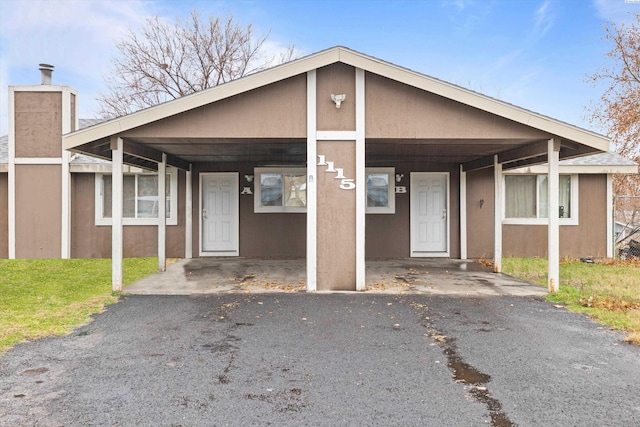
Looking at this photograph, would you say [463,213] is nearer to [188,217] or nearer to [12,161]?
[188,217]

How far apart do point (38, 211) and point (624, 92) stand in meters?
20.3

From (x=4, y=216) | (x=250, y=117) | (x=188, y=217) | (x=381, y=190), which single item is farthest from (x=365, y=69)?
(x=4, y=216)

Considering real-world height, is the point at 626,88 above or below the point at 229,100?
above

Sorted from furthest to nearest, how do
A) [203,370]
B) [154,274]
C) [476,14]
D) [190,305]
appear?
[476,14] < [154,274] < [190,305] < [203,370]

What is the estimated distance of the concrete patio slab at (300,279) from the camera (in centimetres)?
721

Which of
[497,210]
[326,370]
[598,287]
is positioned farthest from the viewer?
[497,210]

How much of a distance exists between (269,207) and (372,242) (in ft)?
8.94

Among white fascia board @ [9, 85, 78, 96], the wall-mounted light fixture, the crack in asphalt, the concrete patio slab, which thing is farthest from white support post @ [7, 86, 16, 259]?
the crack in asphalt

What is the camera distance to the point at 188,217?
10891 mm

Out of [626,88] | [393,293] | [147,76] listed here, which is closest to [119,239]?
[393,293]

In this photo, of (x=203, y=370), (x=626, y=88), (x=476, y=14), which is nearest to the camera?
(x=203, y=370)

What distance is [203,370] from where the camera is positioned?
12.4 feet

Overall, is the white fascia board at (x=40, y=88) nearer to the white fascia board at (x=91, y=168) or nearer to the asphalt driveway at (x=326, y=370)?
the white fascia board at (x=91, y=168)

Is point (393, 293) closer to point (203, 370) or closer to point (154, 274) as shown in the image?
point (203, 370)
